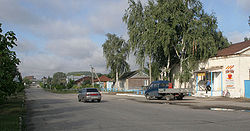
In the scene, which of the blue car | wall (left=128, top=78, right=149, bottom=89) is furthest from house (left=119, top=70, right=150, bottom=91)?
the blue car

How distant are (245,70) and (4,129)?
26.3 meters

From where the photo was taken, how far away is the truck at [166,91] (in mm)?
26781

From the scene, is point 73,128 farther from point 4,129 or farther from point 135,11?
point 135,11

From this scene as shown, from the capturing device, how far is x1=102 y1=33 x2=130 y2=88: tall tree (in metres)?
60.3

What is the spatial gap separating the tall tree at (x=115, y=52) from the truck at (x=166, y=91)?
99.8 feet

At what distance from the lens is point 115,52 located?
61.3 metres

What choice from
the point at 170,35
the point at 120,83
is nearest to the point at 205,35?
the point at 170,35

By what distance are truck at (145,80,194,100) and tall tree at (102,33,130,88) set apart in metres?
30.4

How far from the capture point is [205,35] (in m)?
34.5

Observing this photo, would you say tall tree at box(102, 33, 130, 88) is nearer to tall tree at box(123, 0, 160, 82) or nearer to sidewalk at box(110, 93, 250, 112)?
tall tree at box(123, 0, 160, 82)

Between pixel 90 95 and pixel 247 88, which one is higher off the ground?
pixel 247 88

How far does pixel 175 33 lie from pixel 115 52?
28128 millimetres

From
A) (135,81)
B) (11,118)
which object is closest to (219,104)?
(11,118)

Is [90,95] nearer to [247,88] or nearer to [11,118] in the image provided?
[11,118]
